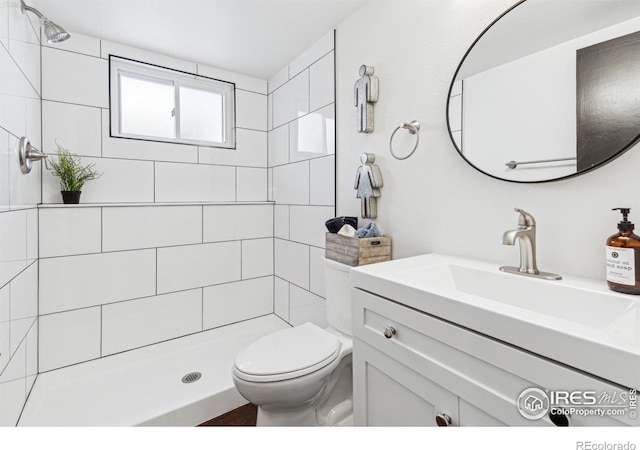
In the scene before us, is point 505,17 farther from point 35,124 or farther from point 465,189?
point 35,124

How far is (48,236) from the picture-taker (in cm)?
175

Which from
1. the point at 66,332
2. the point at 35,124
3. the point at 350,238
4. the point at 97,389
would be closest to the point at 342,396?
the point at 350,238

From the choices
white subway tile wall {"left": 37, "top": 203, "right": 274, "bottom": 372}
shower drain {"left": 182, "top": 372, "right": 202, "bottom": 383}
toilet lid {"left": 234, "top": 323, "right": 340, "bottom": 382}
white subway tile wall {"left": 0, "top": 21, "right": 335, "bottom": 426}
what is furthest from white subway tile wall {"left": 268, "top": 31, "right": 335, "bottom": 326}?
shower drain {"left": 182, "top": 372, "right": 202, "bottom": 383}

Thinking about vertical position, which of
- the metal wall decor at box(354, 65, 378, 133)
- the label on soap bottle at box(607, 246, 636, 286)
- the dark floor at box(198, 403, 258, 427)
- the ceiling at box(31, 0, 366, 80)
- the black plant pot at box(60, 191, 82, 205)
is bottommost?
the dark floor at box(198, 403, 258, 427)

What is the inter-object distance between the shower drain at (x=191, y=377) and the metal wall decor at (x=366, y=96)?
5.40ft

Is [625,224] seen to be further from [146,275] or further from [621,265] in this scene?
[146,275]

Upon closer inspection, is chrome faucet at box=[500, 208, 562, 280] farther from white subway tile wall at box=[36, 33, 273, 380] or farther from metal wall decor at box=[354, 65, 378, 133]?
white subway tile wall at box=[36, 33, 273, 380]

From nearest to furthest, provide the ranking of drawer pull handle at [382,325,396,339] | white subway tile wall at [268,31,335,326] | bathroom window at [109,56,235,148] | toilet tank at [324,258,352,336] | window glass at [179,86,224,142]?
drawer pull handle at [382,325,396,339] → toilet tank at [324,258,352,336] → white subway tile wall at [268,31,335,326] → bathroom window at [109,56,235,148] → window glass at [179,86,224,142]

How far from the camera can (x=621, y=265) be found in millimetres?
754

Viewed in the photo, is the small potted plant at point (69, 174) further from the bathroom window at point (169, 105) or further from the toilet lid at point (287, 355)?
the toilet lid at point (287, 355)

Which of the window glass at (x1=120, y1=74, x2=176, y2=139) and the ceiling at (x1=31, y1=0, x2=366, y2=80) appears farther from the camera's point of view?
the window glass at (x1=120, y1=74, x2=176, y2=139)

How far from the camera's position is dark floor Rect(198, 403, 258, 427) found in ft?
5.19

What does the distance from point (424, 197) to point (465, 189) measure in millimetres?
193

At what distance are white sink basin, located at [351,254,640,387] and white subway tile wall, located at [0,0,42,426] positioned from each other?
135 centimetres
